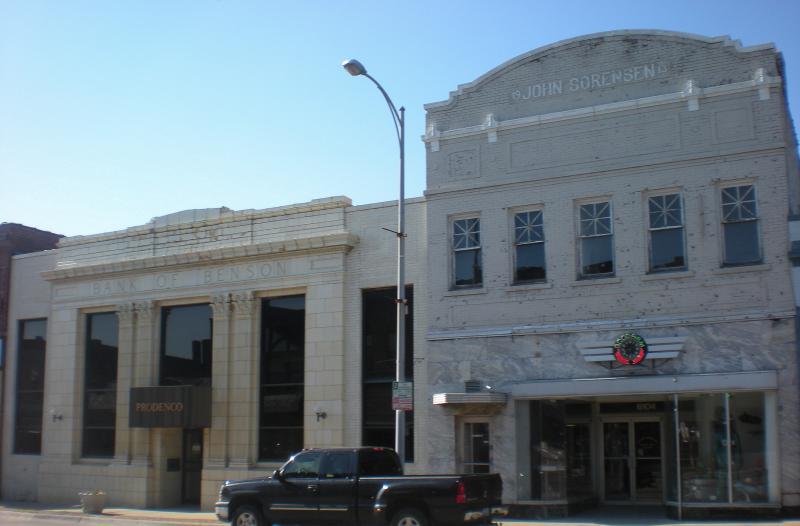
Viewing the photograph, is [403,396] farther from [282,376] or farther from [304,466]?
[282,376]

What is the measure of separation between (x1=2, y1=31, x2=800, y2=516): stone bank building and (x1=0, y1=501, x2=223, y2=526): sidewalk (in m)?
0.88

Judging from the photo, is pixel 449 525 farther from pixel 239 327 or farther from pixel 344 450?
pixel 239 327

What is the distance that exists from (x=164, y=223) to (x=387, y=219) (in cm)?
803

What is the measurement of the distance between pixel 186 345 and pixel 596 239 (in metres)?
13.0

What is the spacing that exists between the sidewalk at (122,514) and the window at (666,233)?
12.1 m

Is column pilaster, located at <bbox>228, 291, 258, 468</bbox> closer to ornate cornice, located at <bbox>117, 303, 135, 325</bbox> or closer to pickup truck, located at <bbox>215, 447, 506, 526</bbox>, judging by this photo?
ornate cornice, located at <bbox>117, 303, 135, 325</bbox>

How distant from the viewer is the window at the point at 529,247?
72.3ft

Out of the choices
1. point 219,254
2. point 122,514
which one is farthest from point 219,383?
point 122,514

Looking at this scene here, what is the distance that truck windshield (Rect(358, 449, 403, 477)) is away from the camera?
58.6ft

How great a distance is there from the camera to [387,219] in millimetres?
24578

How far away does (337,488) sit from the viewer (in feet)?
58.1

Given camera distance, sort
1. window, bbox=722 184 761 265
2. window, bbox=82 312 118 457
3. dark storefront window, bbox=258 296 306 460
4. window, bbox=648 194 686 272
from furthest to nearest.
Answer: window, bbox=82 312 118 457, dark storefront window, bbox=258 296 306 460, window, bbox=648 194 686 272, window, bbox=722 184 761 265

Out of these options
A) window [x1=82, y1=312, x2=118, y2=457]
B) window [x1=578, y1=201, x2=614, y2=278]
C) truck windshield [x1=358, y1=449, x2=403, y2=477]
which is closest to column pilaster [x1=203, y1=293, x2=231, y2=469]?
window [x1=82, y1=312, x2=118, y2=457]

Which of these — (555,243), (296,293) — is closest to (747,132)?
(555,243)
